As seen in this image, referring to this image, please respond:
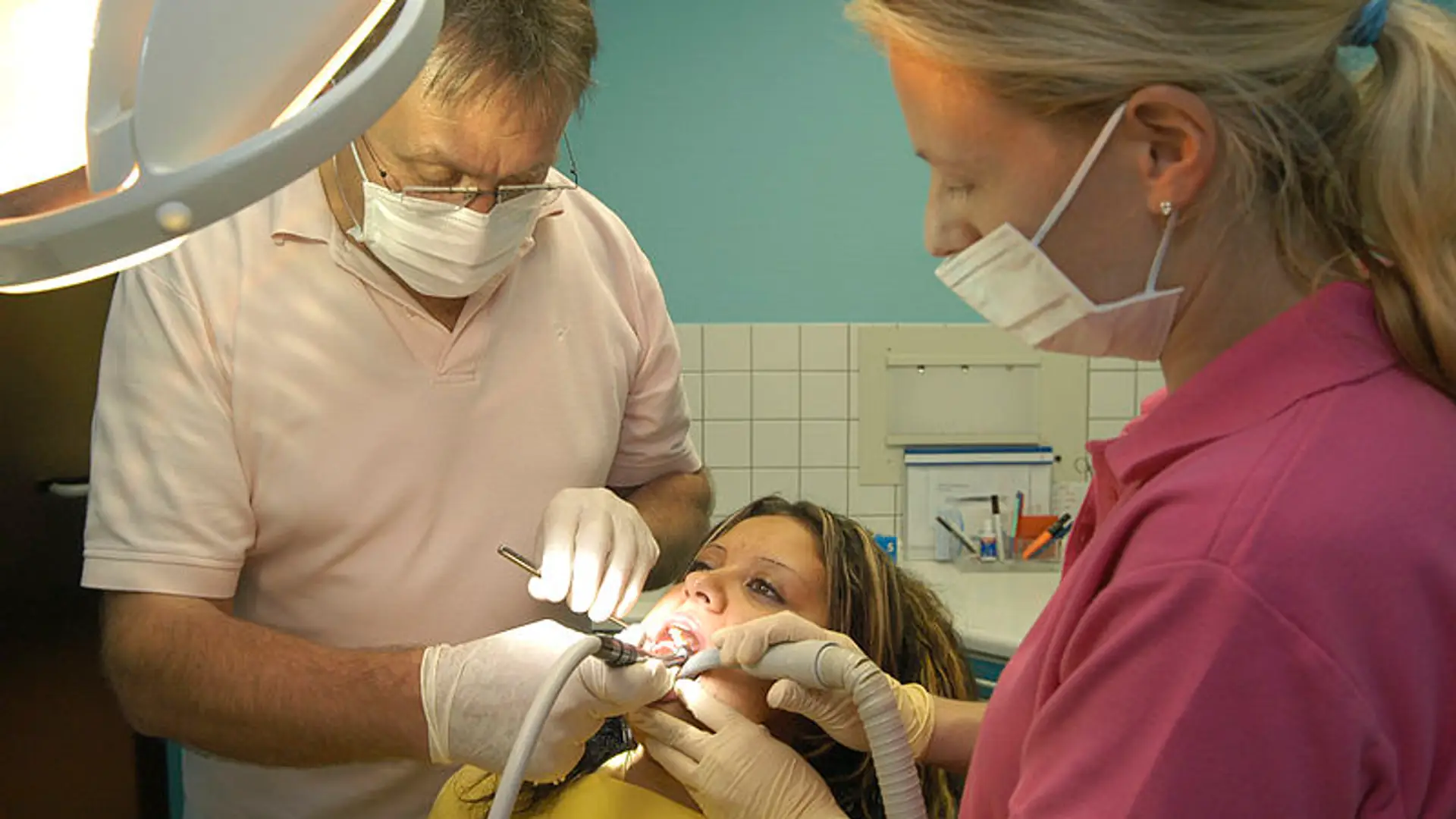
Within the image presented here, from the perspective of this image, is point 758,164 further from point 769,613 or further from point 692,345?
point 769,613

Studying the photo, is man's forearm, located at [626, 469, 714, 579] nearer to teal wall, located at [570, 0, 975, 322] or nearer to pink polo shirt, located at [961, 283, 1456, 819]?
pink polo shirt, located at [961, 283, 1456, 819]

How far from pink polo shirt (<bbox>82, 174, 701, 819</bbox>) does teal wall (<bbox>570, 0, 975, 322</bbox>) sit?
1.84m

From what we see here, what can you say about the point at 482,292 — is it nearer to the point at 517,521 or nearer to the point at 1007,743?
the point at 517,521

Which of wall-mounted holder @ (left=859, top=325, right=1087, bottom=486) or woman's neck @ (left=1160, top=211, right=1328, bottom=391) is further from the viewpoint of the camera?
wall-mounted holder @ (left=859, top=325, right=1087, bottom=486)

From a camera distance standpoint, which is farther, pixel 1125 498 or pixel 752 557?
pixel 752 557

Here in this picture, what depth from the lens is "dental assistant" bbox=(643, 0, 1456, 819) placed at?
0.72m

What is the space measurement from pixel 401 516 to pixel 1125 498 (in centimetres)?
107

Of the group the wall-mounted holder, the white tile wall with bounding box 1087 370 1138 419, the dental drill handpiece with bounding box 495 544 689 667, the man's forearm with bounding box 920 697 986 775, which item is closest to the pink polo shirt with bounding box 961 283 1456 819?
the dental drill handpiece with bounding box 495 544 689 667

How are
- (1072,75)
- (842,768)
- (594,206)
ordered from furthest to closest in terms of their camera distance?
(594,206), (842,768), (1072,75)

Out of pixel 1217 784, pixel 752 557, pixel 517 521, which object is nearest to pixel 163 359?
pixel 517 521

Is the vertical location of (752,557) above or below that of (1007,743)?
below

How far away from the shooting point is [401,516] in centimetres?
166

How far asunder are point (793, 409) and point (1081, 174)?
2877mm

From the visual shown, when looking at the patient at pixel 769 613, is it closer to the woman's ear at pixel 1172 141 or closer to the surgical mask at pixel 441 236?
the surgical mask at pixel 441 236
